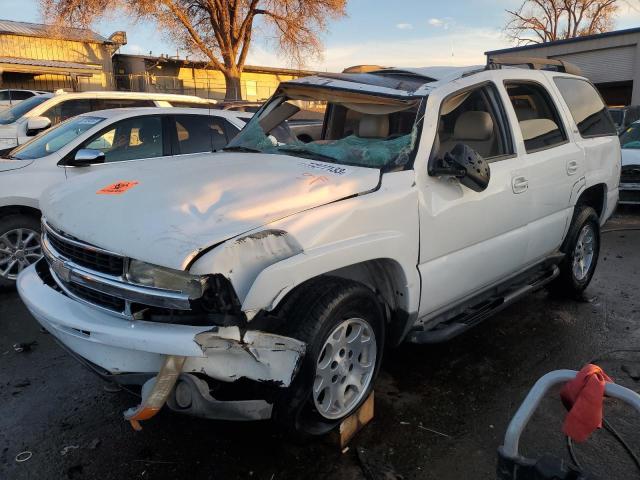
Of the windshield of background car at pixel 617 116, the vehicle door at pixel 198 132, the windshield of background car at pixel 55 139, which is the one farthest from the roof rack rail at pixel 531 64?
the windshield of background car at pixel 617 116

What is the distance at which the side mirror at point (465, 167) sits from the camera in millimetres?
3066

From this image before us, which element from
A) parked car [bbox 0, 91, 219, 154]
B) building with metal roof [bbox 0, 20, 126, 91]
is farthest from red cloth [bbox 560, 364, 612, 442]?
building with metal roof [bbox 0, 20, 126, 91]

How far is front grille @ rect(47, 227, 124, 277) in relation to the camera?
97.5 inches

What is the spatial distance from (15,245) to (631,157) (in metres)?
8.95

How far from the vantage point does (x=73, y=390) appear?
345 cm

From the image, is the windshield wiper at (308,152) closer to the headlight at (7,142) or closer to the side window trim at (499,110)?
the side window trim at (499,110)

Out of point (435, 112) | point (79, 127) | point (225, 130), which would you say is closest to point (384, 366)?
point (435, 112)

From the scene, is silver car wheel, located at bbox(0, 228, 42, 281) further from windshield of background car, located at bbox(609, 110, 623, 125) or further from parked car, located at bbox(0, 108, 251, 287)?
windshield of background car, located at bbox(609, 110, 623, 125)

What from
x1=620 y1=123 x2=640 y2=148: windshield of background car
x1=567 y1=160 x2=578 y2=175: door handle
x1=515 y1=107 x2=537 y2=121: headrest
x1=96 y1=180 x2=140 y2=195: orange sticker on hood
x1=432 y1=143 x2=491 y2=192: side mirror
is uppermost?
x1=515 y1=107 x2=537 y2=121: headrest

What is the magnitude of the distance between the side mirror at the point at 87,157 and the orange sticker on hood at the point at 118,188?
77.7 inches

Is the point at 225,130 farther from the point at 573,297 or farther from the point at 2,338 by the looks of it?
the point at 573,297

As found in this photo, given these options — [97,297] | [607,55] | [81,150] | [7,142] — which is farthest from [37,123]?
[607,55]

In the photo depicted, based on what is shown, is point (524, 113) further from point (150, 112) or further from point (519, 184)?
point (150, 112)

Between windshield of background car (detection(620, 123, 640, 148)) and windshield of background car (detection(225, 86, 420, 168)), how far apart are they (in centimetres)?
711
